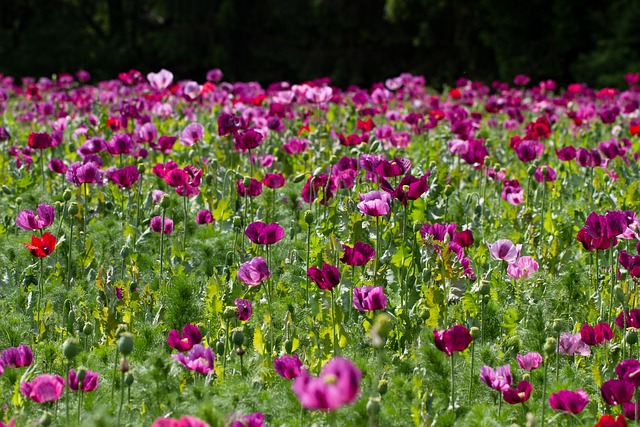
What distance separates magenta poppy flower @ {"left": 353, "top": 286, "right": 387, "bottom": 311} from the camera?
2.44 m

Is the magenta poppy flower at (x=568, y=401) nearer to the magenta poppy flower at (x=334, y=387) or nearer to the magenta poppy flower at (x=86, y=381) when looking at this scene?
the magenta poppy flower at (x=334, y=387)

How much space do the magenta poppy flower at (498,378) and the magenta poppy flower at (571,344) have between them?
14.7 inches

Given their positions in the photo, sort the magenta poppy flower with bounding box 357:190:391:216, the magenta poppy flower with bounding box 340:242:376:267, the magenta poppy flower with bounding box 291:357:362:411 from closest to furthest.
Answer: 1. the magenta poppy flower with bounding box 291:357:362:411
2. the magenta poppy flower with bounding box 340:242:376:267
3. the magenta poppy flower with bounding box 357:190:391:216

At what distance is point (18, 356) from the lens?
7.88ft

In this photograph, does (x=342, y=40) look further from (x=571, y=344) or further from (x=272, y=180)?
(x=571, y=344)

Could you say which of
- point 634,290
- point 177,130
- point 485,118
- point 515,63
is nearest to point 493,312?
point 634,290

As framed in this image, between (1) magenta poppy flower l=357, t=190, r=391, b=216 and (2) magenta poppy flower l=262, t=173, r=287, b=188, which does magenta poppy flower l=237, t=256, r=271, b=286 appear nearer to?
(1) magenta poppy flower l=357, t=190, r=391, b=216

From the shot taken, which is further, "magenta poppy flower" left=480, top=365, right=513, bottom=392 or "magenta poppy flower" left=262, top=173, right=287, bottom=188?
"magenta poppy flower" left=262, top=173, right=287, bottom=188

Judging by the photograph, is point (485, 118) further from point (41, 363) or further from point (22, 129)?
point (41, 363)

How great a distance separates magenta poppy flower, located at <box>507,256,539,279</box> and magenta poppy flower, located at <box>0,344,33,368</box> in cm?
167

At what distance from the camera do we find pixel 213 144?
6449mm

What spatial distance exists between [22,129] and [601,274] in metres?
5.26

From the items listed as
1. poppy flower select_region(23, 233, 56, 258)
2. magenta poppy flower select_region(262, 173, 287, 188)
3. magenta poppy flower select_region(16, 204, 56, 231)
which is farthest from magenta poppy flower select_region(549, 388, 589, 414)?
magenta poppy flower select_region(262, 173, 287, 188)

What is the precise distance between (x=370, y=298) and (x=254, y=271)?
530 millimetres
